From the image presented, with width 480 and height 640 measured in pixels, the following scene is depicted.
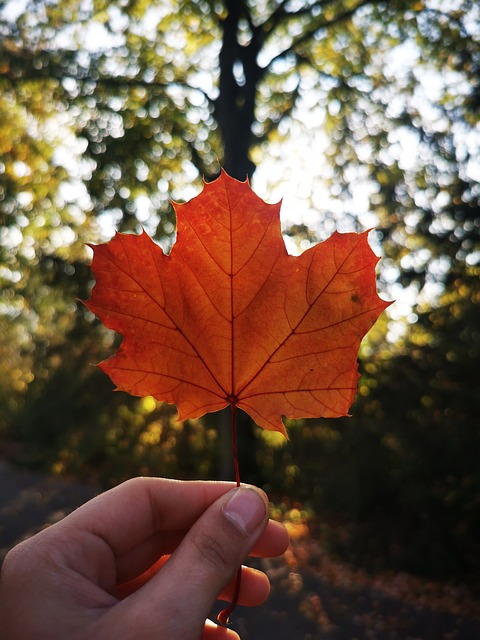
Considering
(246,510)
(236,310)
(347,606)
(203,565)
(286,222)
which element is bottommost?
(203,565)

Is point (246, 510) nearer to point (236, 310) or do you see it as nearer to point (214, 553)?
point (214, 553)

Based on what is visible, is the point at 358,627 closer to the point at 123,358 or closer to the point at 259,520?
the point at 259,520

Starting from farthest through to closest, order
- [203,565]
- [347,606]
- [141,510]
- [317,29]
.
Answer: [317,29] → [347,606] → [141,510] → [203,565]

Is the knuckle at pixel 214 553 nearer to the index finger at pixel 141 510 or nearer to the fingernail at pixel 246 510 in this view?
the fingernail at pixel 246 510

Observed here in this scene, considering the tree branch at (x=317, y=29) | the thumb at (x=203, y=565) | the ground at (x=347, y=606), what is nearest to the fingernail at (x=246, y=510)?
the thumb at (x=203, y=565)

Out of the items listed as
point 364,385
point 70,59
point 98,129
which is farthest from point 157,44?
point 364,385

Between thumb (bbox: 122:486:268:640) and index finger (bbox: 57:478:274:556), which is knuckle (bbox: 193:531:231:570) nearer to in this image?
thumb (bbox: 122:486:268:640)

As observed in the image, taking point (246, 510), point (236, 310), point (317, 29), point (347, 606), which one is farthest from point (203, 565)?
point (317, 29)
